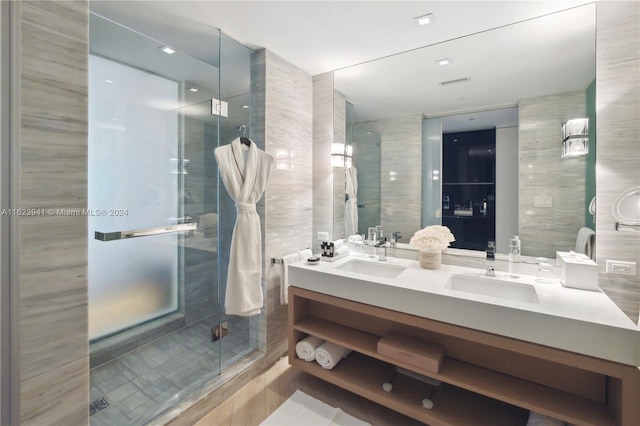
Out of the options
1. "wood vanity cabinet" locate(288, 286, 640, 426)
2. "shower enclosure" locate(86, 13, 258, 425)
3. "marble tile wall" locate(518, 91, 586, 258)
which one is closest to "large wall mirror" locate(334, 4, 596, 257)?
"marble tile wall" locate(518, 91, 586, 258)

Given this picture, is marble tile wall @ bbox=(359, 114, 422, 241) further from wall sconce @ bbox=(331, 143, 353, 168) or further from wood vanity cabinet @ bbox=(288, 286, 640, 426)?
wood vanity cabinet @ bbox=(288, 286, 640, 426)

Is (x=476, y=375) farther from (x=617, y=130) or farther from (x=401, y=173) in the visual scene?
(x=617, y=130)

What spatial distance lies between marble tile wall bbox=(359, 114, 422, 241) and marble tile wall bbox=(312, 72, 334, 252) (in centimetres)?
44

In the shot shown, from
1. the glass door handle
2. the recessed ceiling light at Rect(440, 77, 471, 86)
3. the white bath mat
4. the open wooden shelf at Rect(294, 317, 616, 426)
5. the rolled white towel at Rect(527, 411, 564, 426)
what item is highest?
the recessed ceiling light at Rect(440, 77, 471, 86)

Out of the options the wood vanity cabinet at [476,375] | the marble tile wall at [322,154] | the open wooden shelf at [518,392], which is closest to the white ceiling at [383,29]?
A: the marble tile wall at [322,154]

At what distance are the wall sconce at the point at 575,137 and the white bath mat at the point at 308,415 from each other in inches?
81.6

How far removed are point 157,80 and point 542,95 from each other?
2.64 metres

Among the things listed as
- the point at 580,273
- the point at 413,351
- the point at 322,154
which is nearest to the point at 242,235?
the point at 322,154

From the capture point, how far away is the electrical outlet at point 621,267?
155cm

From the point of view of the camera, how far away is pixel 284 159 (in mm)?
2412

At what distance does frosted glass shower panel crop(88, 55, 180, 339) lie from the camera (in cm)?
178

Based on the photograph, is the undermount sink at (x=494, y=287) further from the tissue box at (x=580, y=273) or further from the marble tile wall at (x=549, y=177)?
the marble tile wall at (x=549, y=177)

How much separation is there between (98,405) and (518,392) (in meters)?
2.37

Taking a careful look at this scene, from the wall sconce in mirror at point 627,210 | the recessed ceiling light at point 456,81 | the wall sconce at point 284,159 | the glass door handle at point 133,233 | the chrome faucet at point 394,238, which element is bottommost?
the chrome faucet at point 394,238
